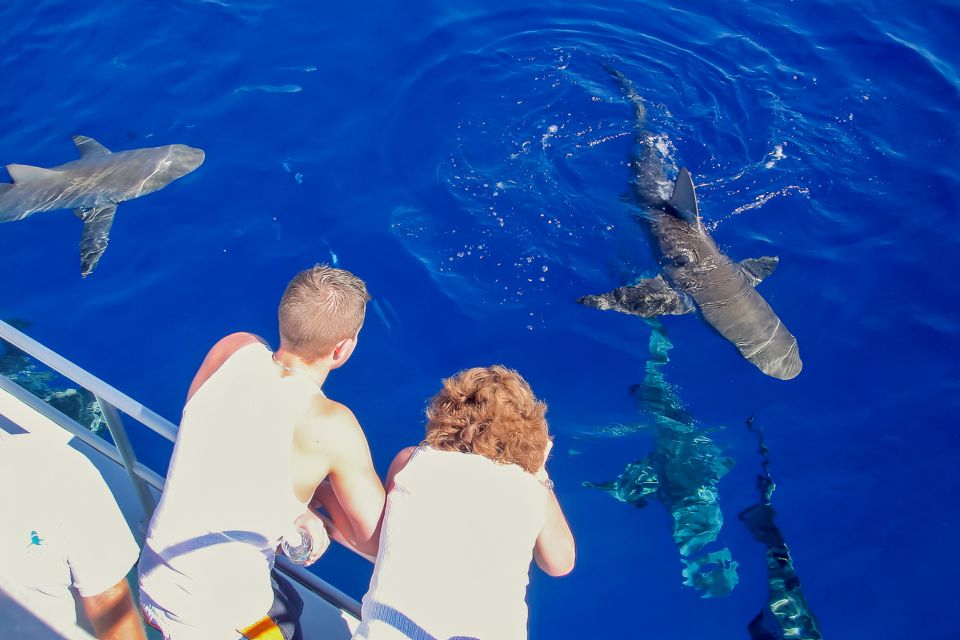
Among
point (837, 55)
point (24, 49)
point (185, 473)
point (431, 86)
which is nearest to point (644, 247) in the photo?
point (431, 86)

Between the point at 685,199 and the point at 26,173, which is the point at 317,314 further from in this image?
the point at 26,173

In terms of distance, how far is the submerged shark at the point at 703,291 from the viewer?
6305 mm

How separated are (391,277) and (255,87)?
10.8 feet

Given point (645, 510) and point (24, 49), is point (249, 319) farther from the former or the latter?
point (24, 49)

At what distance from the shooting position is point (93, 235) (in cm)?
717

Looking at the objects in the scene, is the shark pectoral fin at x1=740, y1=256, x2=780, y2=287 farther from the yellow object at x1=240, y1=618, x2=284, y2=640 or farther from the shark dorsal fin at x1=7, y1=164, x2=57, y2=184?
the shark dorsal fin at x1=7, y1=164, x2=57, y2=184

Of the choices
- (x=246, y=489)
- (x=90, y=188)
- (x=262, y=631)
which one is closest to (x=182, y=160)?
(x=90, y=188)

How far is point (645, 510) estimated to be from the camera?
18.6 ft

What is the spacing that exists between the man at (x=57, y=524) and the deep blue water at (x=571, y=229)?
7.87ft

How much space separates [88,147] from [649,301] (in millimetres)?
5872

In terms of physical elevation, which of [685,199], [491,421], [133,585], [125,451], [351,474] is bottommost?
[133,585]

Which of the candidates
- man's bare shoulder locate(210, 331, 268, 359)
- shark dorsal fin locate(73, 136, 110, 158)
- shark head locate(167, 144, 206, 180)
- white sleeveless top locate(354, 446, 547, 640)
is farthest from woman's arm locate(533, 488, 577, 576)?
shark dorsal fin locate(73, 136, 110, 158)

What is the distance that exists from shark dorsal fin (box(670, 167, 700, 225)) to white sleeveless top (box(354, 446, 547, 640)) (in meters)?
4.08

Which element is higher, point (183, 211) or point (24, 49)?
point (24, 49)
